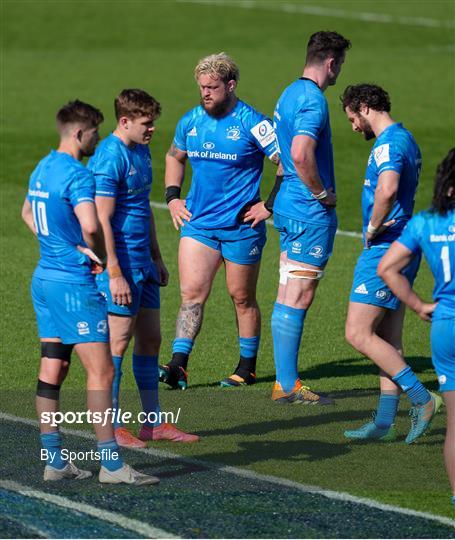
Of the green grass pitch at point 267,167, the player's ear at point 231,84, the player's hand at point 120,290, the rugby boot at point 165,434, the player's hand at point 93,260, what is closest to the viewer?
the player's hand at point 93,260

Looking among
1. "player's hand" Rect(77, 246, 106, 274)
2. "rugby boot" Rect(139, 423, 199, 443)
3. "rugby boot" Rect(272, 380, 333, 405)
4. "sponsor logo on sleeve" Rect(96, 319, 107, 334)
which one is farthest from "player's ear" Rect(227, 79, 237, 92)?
"sponsor logo on sleeve" Rect(96, 319, 107, 334)

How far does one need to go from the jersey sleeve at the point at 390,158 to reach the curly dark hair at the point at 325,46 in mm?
1471

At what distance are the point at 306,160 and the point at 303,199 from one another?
0.40 meters

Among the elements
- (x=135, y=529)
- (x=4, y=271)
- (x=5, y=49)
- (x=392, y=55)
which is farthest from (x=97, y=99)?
(x=135, y=529)

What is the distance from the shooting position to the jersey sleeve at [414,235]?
739 centimetres

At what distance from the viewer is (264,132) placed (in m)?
11.0

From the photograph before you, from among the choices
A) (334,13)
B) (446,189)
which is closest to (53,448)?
(446,189)

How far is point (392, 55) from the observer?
35938 millimetres

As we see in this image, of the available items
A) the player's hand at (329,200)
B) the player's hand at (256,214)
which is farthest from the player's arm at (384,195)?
the player's hand at (256,214)

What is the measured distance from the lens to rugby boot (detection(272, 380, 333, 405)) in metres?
10.5

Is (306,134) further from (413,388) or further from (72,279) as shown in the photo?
(72,279)

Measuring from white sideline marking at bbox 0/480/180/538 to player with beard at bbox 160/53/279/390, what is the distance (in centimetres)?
341

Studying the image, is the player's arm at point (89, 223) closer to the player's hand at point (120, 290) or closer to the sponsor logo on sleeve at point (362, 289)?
the player's hand at point (120, 290)

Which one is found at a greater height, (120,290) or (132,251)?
(132,251)
